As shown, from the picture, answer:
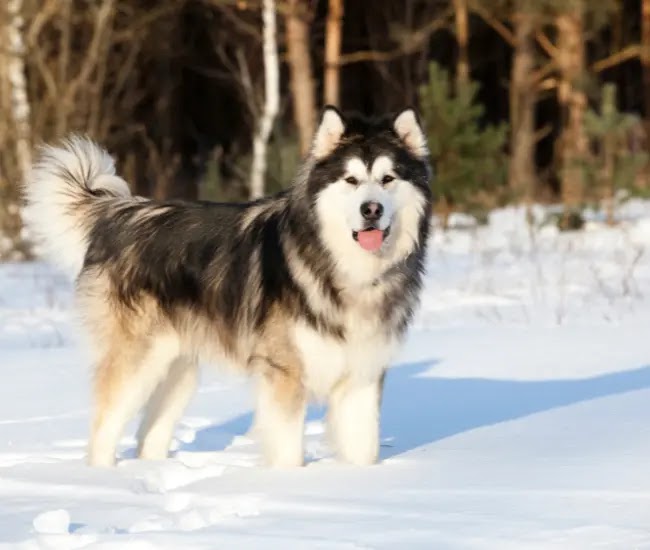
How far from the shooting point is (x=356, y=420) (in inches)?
204

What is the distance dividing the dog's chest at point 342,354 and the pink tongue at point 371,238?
11.2 inches

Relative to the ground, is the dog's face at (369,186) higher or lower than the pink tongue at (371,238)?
higher

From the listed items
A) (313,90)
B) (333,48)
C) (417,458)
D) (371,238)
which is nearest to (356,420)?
(417,458)

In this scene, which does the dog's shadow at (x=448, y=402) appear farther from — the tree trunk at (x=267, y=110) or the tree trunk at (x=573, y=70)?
the tree trunk at (x=573, y=70)

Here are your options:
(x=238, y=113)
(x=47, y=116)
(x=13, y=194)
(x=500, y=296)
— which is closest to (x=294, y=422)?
(x=500, y=296)

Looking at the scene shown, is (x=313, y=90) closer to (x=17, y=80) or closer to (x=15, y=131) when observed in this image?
(x=17, y=80)

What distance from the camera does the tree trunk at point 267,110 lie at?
15.7 meters

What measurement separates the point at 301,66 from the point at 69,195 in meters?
12.5

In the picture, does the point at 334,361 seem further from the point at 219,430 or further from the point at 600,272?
the point at 600,272

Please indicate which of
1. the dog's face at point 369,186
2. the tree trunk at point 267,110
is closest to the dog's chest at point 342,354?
the dog's face at point 369,186

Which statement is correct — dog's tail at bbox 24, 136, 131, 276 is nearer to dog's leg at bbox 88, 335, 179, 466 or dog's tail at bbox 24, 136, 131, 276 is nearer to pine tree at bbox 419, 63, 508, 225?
dog's leg at bbox 88, 335, 179, 466

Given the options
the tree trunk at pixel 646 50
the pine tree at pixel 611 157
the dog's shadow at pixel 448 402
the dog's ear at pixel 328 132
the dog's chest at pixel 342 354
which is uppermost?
the tree trunk at pixel 646 50

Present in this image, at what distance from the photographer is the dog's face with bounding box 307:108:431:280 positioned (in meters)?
4.89

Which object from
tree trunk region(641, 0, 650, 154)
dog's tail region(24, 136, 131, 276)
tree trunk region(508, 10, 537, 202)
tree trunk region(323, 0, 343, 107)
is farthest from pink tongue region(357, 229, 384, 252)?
tree trunk region(641, 0, 650, 154)
